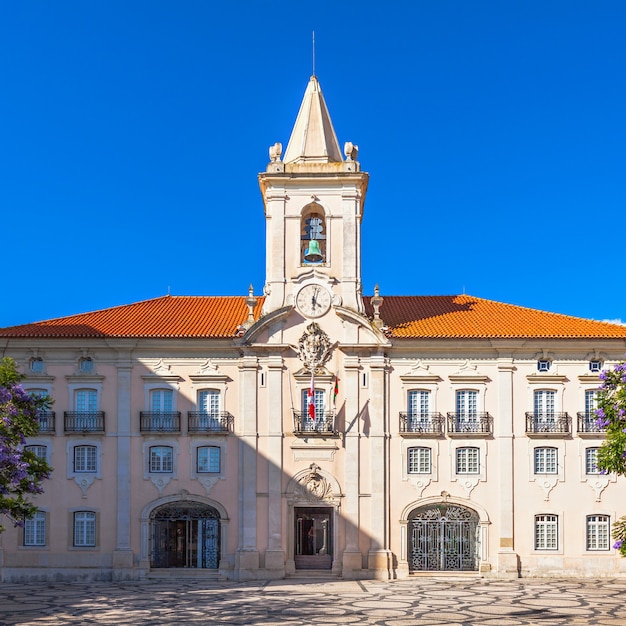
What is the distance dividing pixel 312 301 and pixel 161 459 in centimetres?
940

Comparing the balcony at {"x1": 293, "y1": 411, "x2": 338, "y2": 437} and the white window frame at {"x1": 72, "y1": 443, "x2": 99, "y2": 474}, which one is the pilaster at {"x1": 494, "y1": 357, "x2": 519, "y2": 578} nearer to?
the balcony at {"x1": 293, "y1": 411, "x2": 338, "y2": 437}

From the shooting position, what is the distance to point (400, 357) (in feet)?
146

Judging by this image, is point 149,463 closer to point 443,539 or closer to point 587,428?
point 443,539

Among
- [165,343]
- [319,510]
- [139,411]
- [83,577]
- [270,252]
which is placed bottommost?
[83,577]

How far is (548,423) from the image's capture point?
43719 mm

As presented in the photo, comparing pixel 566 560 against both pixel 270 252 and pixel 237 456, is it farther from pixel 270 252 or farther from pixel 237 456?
pixel 270 252

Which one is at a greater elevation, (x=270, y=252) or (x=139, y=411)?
(x=270, y=252)

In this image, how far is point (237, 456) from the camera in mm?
43812

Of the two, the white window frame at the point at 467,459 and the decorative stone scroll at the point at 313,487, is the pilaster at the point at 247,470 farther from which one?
the white window frame at the point at 467,459

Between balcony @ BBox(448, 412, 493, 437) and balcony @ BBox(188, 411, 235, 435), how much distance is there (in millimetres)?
Answer: 9447

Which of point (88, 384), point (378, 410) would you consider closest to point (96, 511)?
point (88, 384)

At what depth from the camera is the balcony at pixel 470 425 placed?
43.7m

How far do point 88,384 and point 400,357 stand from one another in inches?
533

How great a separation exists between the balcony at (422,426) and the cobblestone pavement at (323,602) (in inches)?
237
